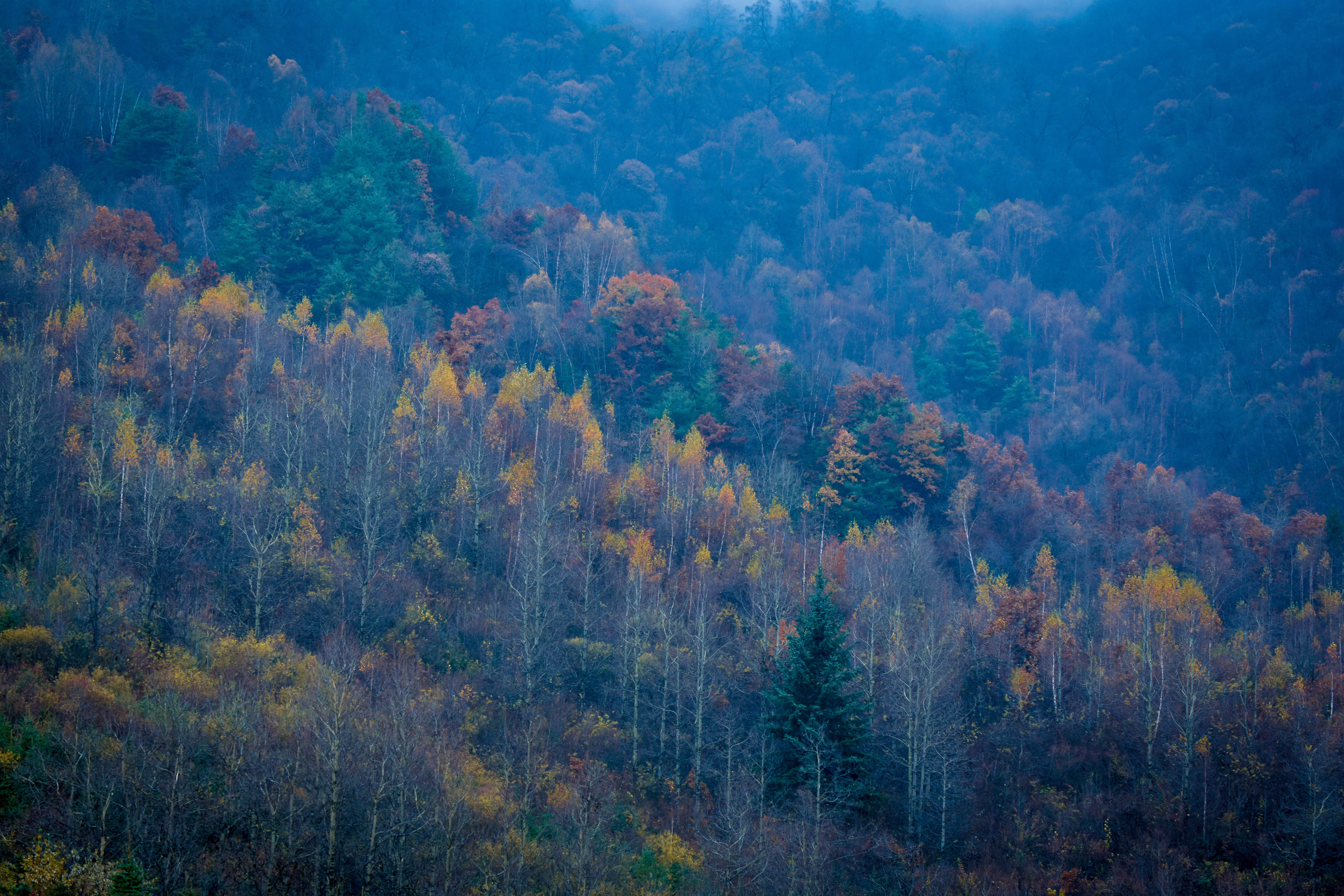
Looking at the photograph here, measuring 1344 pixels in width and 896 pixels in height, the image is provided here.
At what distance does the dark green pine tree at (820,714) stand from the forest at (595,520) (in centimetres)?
19

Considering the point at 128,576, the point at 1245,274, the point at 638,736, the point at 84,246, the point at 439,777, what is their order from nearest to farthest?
the point at 439,777 → the point at 128,576 → the point at 638,736 → the point at 84,246 → the point at 1245,274

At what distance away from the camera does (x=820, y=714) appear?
99.5ft

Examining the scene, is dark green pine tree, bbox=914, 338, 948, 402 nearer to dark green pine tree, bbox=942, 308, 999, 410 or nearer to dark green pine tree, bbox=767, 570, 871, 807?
dark green pine tree, bbox=942, 308, 999, 410

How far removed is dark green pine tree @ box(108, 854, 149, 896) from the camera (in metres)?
16.6

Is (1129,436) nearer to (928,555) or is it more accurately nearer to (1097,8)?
(928,555)

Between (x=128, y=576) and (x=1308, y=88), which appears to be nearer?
(x=128, y=576)

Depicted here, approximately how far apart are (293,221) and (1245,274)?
9026cm

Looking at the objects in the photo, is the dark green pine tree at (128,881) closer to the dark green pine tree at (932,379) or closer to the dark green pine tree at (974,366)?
the dark green pine tree at (932,379)

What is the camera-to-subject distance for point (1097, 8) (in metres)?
143

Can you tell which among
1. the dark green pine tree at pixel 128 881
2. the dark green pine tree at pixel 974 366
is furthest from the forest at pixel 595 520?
the dark green pine tree at pixel 974 366

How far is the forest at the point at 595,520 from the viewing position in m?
26.5

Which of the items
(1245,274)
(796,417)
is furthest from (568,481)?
(1245,274)

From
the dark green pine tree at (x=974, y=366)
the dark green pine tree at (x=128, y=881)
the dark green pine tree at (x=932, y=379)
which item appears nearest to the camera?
the dark green pine tree at (x=128, y=881)

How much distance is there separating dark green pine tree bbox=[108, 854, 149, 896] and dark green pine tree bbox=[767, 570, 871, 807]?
19419 millimetres
